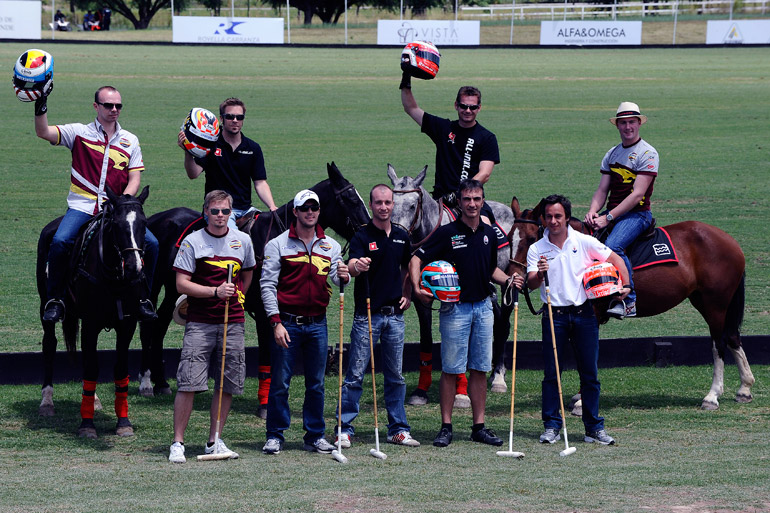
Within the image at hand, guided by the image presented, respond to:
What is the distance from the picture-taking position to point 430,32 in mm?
54844

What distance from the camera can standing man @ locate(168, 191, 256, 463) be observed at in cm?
854

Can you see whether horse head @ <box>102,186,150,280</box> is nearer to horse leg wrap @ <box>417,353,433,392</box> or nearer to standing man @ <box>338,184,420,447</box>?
standing man @ <box>338,184,420,447</box>

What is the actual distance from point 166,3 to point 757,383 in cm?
7382

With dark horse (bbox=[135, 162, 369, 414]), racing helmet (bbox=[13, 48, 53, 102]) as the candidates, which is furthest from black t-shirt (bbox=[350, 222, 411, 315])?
racing helmet (bbox=[13, 48, 53, 102])

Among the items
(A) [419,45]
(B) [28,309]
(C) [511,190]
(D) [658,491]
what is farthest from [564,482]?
(C) [511,190]

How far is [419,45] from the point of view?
1148 centimetres

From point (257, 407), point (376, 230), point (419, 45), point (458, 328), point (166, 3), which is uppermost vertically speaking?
point (166, 3)

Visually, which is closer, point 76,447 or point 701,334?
point 76,447

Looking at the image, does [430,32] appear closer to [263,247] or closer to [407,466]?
[263,247]

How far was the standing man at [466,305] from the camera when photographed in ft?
29.5

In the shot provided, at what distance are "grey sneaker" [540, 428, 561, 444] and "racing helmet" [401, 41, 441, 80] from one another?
416 centimetres

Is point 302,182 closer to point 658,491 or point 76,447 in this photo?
point 76,447

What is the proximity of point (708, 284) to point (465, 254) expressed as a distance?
3.31 metres

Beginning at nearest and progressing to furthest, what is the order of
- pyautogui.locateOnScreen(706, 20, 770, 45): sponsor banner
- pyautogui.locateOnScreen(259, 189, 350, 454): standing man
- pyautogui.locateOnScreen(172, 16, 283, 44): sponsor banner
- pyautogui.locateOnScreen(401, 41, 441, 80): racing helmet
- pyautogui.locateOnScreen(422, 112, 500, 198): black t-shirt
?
pyautogui.locateOnScreen(259, 189, 350, 454): standing man
pyautogui.locateOnScreen(422, 112, 500, 198): black t-shirt
pyautogui.locateOnScreen(401, 41, 441, 80): racing helmet
pyautogui.locateOnScreen(172, 16, 283, 44): sponsor banner
pyautogui.locateOnScreen(706, 20, 770, 45): sponsor banner
